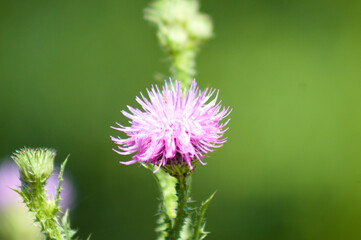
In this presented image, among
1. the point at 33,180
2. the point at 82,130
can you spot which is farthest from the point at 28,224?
the point at 82,130

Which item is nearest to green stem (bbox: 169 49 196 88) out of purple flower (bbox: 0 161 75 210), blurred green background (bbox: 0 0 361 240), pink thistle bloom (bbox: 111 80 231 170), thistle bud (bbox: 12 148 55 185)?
pink thistle bloom (bbox: 111 80 231 170)

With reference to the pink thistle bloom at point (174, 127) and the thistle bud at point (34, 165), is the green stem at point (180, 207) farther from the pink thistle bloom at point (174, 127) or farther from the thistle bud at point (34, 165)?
the thistle bud at point (34, 165)

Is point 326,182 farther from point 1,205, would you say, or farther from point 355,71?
point 1,205

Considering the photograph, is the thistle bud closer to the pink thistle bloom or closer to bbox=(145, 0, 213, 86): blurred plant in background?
the pink thistle bloom

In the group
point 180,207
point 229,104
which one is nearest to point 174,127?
point 180,207

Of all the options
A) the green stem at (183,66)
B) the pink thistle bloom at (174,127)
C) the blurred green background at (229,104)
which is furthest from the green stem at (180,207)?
the blurred green background at (229,104)
